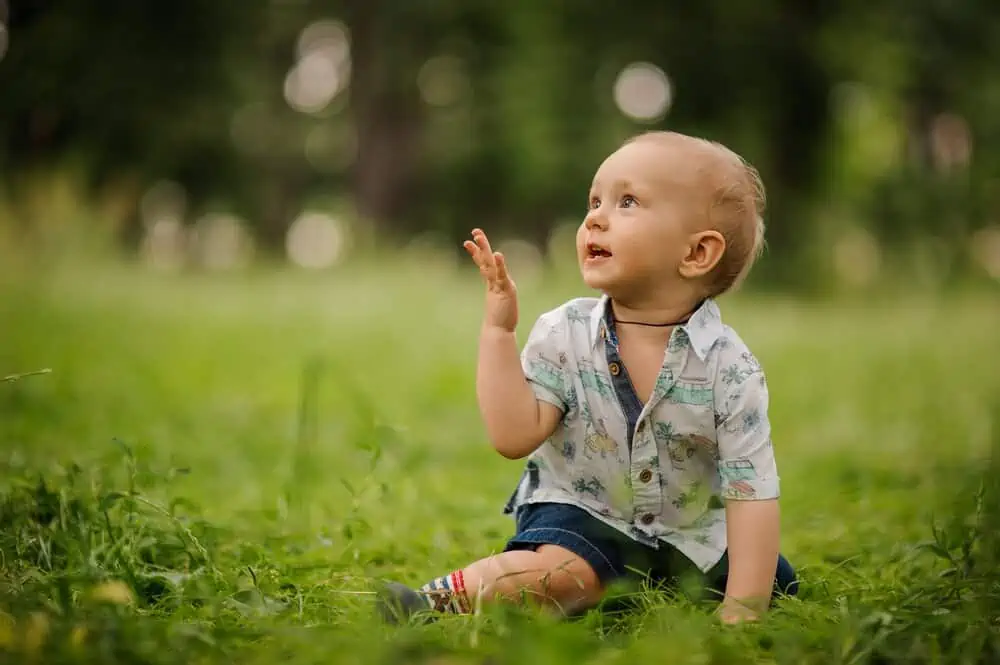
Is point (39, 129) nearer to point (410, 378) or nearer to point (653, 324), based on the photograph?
point (410, 378)

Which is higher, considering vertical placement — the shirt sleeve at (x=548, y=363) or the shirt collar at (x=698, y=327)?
the shirt collar at (x=698, y=327)

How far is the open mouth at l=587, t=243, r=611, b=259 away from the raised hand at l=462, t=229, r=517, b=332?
193mm

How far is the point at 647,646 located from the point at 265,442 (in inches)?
126

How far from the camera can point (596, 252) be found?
6.68 feet

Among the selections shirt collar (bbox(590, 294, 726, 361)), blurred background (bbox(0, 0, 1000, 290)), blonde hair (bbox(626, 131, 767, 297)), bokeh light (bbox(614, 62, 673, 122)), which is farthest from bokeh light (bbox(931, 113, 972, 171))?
shirt collar (bbox(590, 294, 726, 361))

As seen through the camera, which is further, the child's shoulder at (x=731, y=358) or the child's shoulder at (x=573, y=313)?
the child's shoulder at (x=573, y=313)

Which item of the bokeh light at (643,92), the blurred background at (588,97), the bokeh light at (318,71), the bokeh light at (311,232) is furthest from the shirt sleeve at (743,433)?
the bokeh light at (318,71)

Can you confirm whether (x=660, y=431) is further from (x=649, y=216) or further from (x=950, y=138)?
(x=950, y=138)

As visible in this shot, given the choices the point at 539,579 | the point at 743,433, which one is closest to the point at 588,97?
the point at 743,433

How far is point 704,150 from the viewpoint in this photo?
1996 mm

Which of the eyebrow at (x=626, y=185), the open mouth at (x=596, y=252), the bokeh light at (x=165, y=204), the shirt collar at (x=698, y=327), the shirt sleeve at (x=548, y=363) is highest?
the bokeh light at (x=165, y=204)

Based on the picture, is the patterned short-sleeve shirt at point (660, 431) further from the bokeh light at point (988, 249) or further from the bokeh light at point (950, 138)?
the bokeh light at point (950, 138)

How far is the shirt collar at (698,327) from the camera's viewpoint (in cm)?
198

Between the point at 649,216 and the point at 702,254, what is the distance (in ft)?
0.46
